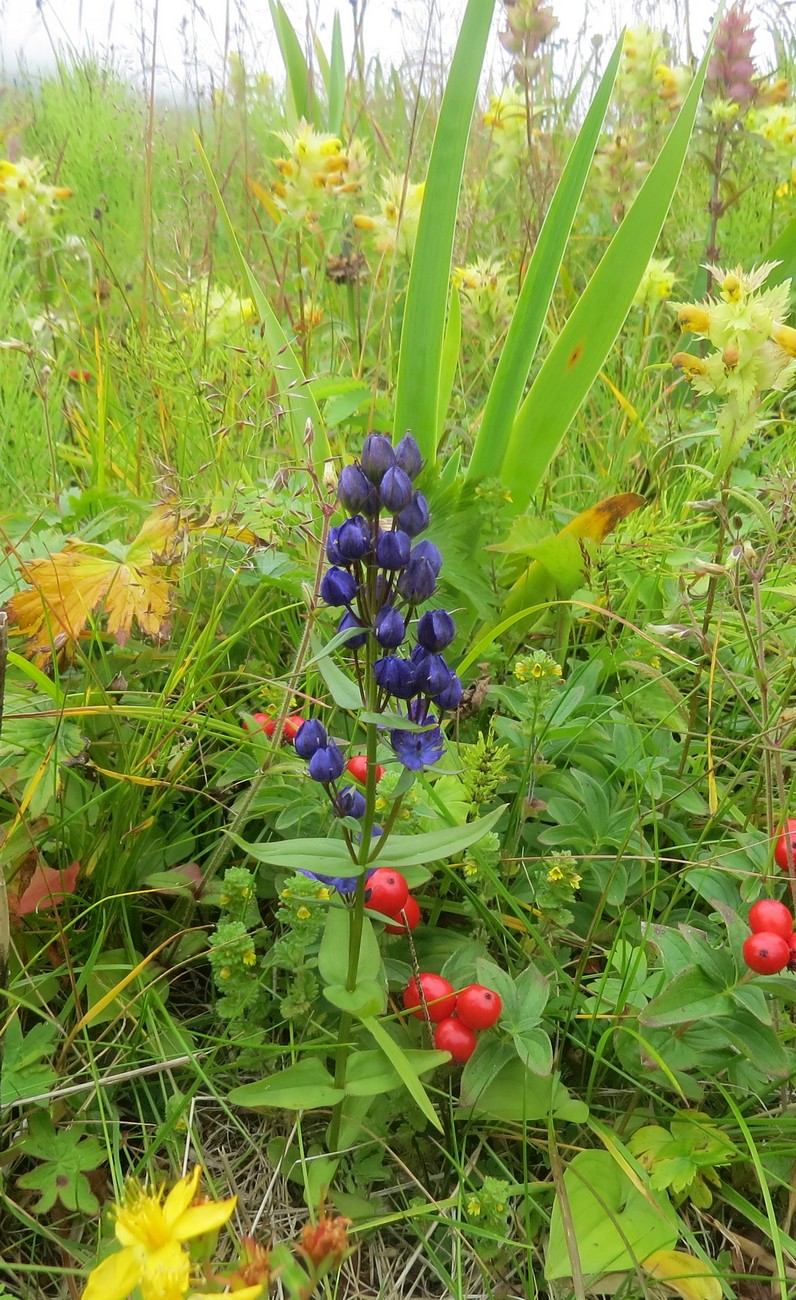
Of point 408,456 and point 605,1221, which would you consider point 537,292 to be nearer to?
point 408,456

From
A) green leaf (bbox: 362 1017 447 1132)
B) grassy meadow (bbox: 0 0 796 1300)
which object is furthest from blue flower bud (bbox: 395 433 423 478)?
green leaf (bbox: 362 1017 447 1132)

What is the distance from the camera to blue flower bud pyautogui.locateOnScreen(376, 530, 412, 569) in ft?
2.31

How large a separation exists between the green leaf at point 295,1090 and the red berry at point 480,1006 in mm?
147

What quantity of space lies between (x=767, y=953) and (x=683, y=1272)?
317 mm

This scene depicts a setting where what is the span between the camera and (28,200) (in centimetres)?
199

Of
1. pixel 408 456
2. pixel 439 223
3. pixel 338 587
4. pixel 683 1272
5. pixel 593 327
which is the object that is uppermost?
pixel 439 223

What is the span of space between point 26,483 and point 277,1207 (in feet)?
4.22

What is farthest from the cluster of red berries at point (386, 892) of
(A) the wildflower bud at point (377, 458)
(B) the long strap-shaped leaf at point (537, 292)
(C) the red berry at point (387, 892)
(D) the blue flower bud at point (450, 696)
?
(B) the long strap-shaped leaf at point (537, 292)

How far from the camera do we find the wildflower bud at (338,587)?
0.73m

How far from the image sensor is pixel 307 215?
2020 mm

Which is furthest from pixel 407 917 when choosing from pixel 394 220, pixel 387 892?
pixel 394 220

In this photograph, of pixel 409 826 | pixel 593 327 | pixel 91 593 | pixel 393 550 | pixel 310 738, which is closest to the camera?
pixel 393 550

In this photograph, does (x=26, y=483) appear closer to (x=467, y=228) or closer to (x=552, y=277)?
(x=552, y=277)

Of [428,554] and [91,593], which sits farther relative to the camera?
[91,593]
